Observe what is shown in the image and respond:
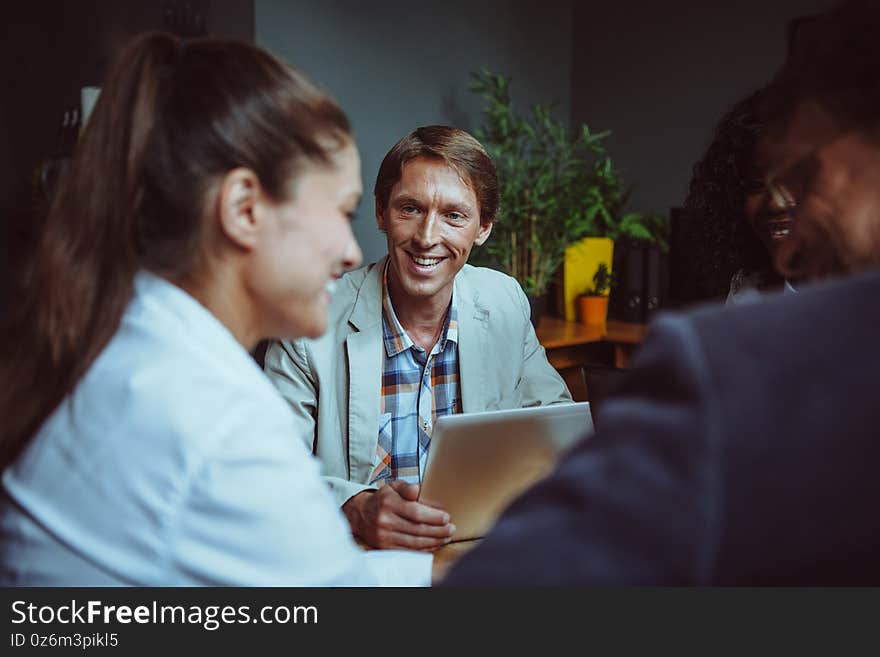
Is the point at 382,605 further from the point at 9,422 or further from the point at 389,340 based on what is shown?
the point at 389,340

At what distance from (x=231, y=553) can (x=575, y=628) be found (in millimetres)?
326

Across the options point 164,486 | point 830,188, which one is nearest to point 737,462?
point 830,188

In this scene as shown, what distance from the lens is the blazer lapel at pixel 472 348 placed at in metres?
1.85

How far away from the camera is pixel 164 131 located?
866mm

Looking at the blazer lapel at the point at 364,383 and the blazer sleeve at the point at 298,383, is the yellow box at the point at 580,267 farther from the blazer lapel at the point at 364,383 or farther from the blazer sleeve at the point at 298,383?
the blazer sleeve at the point at 298,383

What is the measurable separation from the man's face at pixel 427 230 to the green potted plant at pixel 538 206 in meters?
1.46

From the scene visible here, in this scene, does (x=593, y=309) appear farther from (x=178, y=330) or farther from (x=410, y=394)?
(x=178, y=330)

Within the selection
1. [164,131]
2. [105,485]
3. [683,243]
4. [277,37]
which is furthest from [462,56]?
[105,485]

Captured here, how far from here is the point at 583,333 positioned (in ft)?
10.7

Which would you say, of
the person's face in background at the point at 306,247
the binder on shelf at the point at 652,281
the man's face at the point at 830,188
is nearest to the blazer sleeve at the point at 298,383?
the person's face in background at the point at 306,247

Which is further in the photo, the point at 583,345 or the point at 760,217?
the point at 583,345

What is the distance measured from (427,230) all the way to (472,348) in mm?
287

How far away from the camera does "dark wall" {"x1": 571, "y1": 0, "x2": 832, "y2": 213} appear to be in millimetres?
3656

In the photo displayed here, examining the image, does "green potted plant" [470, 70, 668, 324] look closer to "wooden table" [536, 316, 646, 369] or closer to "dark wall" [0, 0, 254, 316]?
"wooden table" [536, 316, 646, 369]
